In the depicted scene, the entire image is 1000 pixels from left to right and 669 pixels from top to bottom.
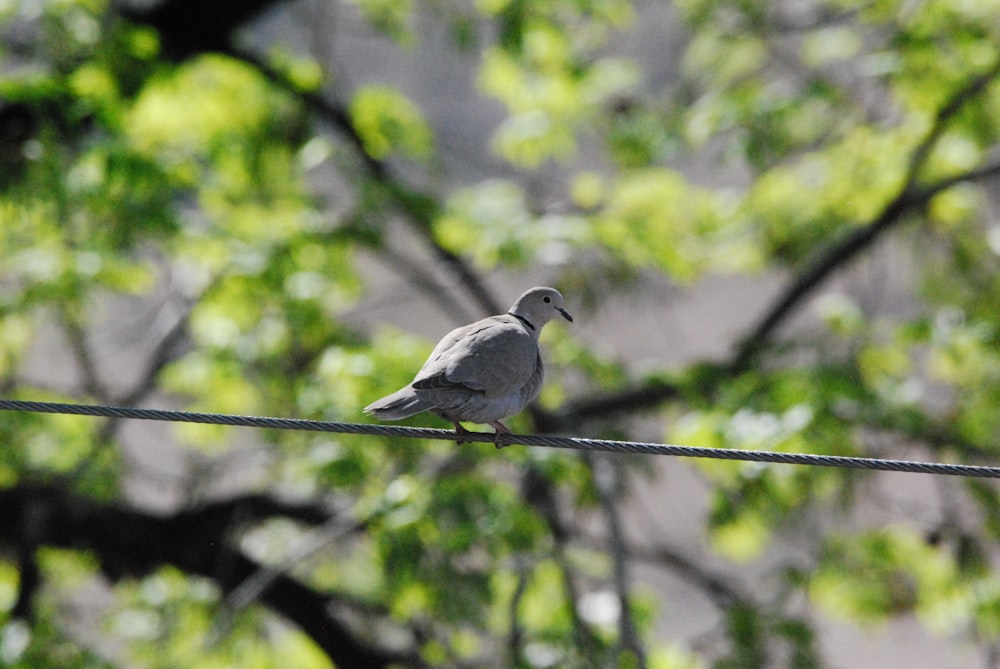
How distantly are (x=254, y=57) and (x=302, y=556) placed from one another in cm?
300

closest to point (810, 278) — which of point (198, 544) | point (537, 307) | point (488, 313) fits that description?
point (488, 313)

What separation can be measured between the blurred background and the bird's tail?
225 centimetres

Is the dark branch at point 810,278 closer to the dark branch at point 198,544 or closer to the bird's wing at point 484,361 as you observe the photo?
the dark branch at point 198,544

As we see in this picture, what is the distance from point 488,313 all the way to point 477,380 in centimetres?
364

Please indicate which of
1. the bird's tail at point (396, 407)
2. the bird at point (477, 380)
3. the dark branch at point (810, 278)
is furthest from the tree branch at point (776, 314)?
the bird's tail at point (396, 407)

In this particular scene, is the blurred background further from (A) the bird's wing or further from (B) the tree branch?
(A) the bird's wing

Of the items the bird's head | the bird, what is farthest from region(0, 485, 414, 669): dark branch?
the bird

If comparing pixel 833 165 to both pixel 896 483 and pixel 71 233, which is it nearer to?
pixel 71 233

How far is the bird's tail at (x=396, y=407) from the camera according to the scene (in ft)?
9.62

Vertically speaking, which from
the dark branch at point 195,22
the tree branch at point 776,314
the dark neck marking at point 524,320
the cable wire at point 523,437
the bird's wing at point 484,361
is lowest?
the cable wire at point 523,437

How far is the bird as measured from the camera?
3.07m

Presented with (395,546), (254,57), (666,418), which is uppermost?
(254,57)

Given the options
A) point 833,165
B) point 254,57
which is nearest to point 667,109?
point 833,165

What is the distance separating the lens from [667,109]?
7.78 metres
